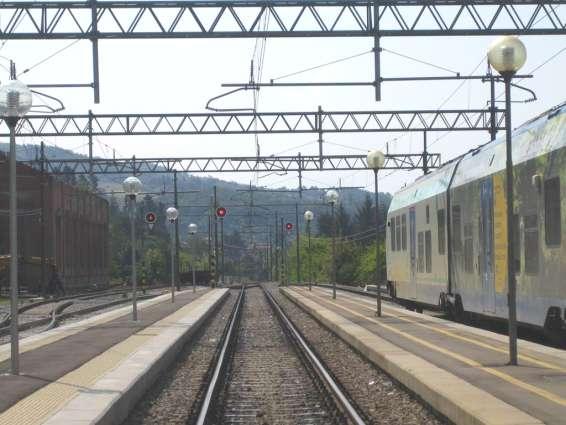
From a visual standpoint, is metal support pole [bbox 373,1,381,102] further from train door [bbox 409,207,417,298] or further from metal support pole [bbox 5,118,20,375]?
metal support pole [bbox 5,118,20,375]

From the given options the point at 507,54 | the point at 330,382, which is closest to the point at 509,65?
the point at 507,54

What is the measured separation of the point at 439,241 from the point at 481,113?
20.9 meters

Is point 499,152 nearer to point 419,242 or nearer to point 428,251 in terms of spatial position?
point 428,251

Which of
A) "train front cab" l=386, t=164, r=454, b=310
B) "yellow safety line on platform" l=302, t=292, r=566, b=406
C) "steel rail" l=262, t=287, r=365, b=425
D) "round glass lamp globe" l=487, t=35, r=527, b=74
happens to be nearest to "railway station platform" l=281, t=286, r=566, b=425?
"yellow safety line on platform" l=302, t=292, r=566, b=406

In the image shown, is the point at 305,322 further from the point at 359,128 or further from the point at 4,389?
the point at 4,389

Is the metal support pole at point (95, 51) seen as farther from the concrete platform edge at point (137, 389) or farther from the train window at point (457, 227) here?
the train window at point (457, 227)

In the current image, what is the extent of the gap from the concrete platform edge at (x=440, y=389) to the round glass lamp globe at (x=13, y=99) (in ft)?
19.5

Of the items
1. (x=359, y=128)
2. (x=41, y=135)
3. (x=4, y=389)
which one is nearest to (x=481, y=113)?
(x=359, y=128)

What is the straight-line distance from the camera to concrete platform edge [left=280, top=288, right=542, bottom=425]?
819 cm

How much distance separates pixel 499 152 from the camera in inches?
637

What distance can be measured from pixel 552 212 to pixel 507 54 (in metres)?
2.60

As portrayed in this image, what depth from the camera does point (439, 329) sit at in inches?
709

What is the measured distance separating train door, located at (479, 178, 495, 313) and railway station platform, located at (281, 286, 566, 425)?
2.13 feet

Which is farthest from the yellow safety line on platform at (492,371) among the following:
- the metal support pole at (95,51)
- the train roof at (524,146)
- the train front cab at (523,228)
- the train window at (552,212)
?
the metal support pole at (95,51)
